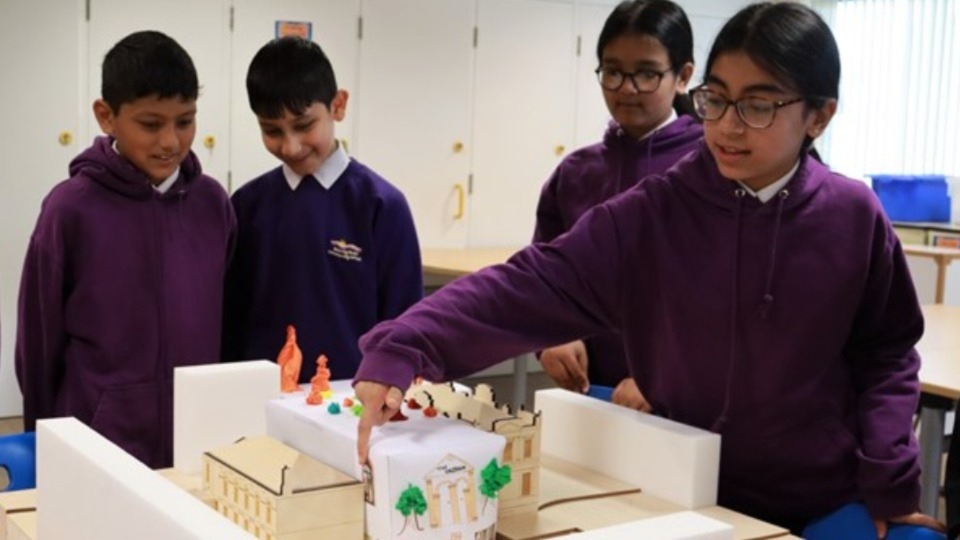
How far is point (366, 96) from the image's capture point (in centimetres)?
551

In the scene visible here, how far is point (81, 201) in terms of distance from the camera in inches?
82.0

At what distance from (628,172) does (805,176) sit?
2.31ft

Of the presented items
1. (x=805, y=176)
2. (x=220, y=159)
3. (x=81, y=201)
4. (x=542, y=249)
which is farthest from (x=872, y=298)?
(x=220, y=159)

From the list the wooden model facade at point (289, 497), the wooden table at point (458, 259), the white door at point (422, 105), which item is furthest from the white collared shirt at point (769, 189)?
the white door at point (422, 105)

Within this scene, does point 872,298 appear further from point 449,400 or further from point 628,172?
point 628,172

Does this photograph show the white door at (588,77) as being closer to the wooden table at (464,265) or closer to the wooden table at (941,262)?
the wooden table at (464,265)

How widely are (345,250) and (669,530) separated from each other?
1295 mm

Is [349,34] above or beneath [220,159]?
above

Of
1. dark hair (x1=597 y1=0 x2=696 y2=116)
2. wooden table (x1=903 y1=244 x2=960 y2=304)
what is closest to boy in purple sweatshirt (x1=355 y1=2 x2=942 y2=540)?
dark hair (x1=597 y1=0 x2=696 y2=116)

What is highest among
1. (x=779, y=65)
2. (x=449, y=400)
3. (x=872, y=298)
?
(x=779, y=65)

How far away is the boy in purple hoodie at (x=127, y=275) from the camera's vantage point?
6.79 feet

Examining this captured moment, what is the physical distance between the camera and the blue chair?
5.81ft

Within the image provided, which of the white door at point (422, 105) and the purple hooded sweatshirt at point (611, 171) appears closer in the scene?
the purple hooded sweatshirt at point (611, 171)

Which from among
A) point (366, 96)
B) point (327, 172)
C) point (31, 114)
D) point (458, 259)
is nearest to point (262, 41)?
point (366, 96)
